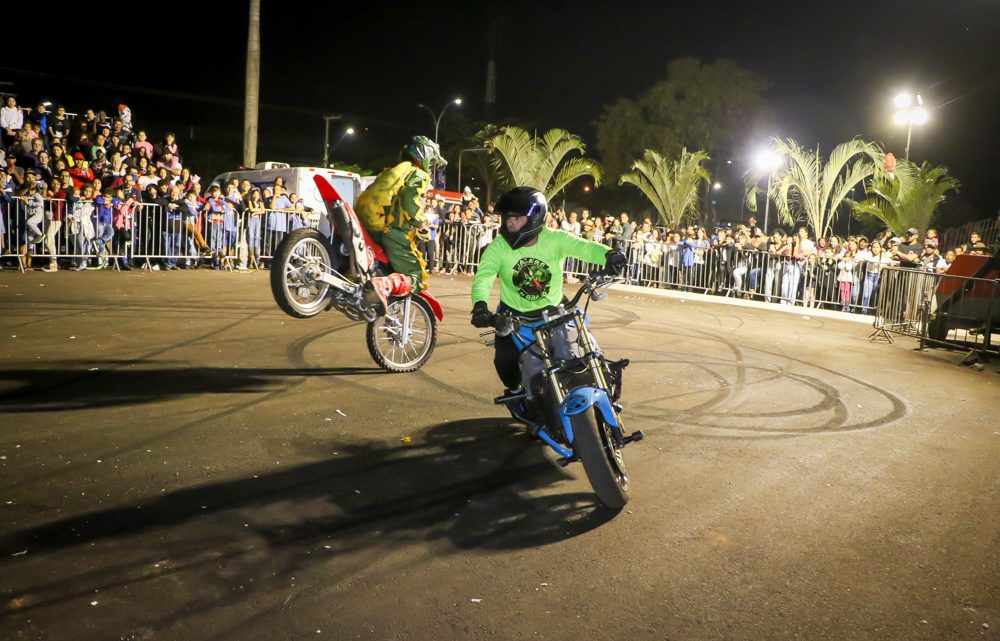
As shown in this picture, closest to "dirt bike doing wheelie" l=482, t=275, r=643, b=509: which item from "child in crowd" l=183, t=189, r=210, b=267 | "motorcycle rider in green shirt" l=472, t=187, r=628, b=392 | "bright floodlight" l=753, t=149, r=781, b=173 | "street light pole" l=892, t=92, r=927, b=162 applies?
"motorcycle rider in green shirt" l=472, t=187, r=628, b=392

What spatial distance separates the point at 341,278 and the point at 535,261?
2.79 meters

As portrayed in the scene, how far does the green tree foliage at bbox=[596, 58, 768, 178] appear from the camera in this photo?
38875mm

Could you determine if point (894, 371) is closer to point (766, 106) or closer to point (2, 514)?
point (2, 514)

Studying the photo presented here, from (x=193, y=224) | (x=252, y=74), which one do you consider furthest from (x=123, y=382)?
(x=252, y=74)

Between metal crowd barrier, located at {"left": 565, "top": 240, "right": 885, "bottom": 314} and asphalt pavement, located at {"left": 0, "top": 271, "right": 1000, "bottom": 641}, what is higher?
metal crowd barrier, located at {"left": 565, "top": 240, "right": 885, "bottom": 314}

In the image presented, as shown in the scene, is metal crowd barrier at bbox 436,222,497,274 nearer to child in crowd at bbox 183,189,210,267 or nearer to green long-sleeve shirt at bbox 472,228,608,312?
child in crowd at bbox 183,189,210,267

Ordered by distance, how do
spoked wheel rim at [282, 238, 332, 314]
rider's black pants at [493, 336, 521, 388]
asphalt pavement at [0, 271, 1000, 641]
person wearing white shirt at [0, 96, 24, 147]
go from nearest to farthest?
asphalt pavement at [0, 271, 1000, 641] → rider's black pants at [493, 336, 521, 388] → spoked wheel rim at [282, 238, 332, 314] → person wearing white shirt at [0, 96, 24, 147]

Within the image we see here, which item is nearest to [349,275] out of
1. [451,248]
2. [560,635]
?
[560,635]

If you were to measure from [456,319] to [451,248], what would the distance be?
9.64 m

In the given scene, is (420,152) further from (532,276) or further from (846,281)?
(846,281)

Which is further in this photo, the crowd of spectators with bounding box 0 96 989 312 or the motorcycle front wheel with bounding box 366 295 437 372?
the crowd of spectators with bounding box 0 96 989 312

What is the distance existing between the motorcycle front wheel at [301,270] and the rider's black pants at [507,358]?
2.48m

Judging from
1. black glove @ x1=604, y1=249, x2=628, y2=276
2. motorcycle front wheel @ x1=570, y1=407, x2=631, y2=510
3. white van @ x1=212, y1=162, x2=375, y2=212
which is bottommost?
motorcycle front wheel @ x1=570, y1=407, x2=631, y2=510

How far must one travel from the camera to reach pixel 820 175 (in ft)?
88.5
